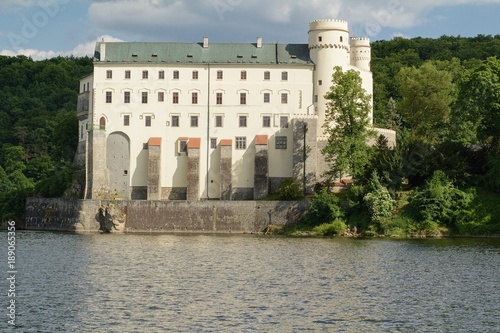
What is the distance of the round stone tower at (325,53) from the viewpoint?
77688 millimetres

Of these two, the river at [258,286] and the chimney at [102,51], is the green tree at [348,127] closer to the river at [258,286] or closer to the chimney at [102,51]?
the river at [258,286]

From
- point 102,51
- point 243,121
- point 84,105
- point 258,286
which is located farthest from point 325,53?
point 258,286

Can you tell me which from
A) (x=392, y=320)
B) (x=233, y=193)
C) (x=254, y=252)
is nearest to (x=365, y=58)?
(x=233, y=193)

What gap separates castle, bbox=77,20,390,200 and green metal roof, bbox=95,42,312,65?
0.36 feet

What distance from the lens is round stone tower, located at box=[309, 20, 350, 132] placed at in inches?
3059

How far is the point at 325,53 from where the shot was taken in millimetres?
77875

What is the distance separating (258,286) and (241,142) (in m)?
35.9

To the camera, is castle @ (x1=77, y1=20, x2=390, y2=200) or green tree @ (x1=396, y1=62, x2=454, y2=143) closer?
castle @ (x1=77, y1=20, x2=390, y2=200)

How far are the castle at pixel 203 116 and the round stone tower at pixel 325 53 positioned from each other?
0.08m

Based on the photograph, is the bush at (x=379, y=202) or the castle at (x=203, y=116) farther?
the castle at (x=203, y=116)

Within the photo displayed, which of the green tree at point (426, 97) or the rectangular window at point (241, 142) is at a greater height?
the green tree at point (426, 97)

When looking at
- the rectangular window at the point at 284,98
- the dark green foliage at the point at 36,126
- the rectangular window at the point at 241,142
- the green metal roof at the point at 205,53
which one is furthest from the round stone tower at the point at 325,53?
the dark green foliage at the point at 36,126

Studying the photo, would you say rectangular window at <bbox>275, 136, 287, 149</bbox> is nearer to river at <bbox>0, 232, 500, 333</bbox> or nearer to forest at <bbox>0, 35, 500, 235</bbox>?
forest at <bbox>0, 35, 500, 235</bbox>

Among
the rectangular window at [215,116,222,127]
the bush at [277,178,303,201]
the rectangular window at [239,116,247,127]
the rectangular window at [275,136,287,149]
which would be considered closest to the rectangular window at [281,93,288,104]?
the rectangular window at [275,136,287,149]
